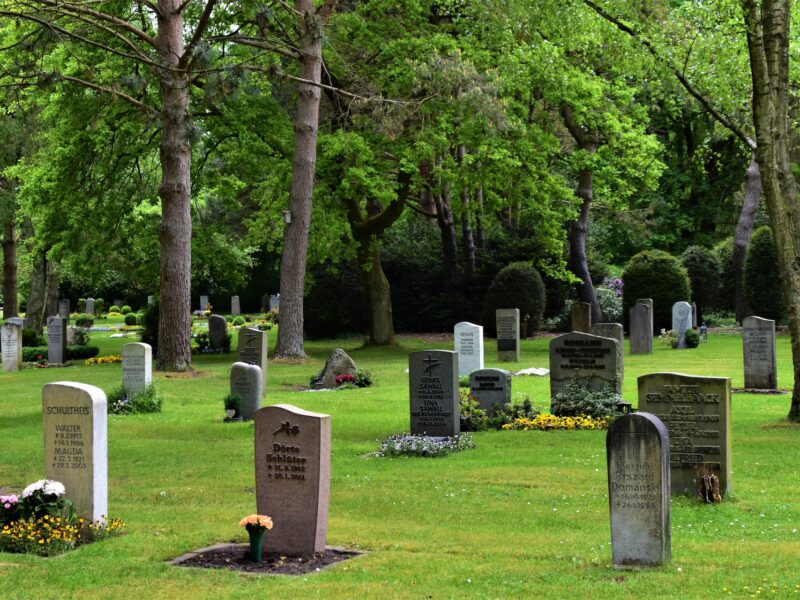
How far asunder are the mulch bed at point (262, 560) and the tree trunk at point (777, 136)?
10.1m

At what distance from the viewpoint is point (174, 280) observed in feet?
93.9

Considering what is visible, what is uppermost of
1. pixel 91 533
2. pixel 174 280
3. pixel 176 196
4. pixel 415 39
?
pixel 415 39

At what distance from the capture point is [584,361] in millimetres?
18891

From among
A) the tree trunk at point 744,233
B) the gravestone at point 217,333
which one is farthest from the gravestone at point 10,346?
the tree trunk at point 744,233

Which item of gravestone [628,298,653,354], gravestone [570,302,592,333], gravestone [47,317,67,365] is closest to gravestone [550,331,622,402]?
gravestone [570,302,592,333]

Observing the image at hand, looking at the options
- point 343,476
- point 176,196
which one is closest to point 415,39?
point 176,196

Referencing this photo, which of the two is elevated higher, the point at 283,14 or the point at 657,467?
the point at 283,14

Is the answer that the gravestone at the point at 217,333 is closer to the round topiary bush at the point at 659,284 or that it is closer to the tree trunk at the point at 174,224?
the tree trunk at the point at 174,224

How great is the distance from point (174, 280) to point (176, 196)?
2.11 metres

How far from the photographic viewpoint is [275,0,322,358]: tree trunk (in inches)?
1257

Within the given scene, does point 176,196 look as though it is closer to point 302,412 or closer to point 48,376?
point 48,376

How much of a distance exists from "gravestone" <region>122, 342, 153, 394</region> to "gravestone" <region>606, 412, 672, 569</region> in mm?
13718

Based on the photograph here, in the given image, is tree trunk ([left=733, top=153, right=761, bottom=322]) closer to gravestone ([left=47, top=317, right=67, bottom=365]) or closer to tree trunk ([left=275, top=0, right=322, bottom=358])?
tree trunk ([left=275, top=0, right=322, bottom=358])

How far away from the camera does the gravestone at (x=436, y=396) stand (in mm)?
16828
